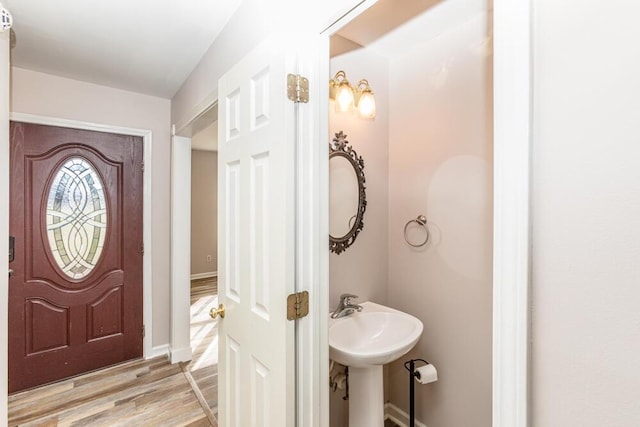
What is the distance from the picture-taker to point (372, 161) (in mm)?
1967

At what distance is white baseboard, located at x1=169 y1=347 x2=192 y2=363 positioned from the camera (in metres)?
2.78

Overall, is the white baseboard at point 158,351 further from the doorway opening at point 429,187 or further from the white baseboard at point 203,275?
the white baseboard at point 203,275

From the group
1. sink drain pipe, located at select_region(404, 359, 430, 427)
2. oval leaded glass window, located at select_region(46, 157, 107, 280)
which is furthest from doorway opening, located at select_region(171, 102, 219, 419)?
sink drain pipe, located at select_region(404, 359, 430, 427)

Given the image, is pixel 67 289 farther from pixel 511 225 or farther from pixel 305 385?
pixel 511 225

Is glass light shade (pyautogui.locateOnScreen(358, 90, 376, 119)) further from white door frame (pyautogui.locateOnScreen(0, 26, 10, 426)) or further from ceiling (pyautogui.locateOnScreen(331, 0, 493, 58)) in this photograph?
white door frame (pyautogui.locateOnScreen(0, 26, 10, 426))

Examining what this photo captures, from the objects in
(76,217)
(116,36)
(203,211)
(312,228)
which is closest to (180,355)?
(76,217)

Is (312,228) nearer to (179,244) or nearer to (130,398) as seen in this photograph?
(179,244)

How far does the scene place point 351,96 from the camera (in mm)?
1733

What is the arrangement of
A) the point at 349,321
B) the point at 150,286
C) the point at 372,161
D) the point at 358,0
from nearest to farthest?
1. the point at 358,0
2. the point at 349,321
3. the point at 372,161
4. the point at 150,286

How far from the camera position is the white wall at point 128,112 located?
7.56ft

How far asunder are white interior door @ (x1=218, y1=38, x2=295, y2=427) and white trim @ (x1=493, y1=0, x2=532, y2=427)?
26.3 inches

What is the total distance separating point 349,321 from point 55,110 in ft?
8.95

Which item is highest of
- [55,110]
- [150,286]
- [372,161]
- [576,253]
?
[55,110]

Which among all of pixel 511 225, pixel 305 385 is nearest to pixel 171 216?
pixel 305 385
